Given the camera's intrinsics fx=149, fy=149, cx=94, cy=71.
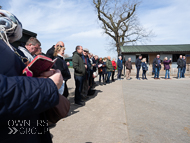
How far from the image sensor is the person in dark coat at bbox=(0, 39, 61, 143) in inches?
30.7

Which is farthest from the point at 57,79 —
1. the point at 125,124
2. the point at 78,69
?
the point at 78,69

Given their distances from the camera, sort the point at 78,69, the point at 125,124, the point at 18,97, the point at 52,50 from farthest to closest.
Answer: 1. the point at 78,69
2. the point at 52,50
3. the point at 125,124
4. the point at 18,97

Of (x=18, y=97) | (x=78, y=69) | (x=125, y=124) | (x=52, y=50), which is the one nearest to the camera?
(x=18, y=97)

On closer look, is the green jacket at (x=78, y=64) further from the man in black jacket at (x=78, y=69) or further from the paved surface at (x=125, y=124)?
the paved surface at (x=125, y=124)

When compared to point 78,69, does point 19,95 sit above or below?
below

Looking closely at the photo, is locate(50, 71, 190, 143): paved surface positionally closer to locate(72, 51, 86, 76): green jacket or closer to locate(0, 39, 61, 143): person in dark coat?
locate(72, 51, 86, 76): green jacket

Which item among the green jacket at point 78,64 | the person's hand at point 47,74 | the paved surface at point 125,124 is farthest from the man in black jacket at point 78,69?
the person's hand at point 47,74

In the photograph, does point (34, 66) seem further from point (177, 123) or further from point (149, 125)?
point (177, 123)

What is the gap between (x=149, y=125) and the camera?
11.5ft

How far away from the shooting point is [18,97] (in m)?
0.80

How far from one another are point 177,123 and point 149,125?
729 millimetres

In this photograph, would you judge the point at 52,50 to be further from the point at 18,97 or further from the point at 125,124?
the point at 18,97

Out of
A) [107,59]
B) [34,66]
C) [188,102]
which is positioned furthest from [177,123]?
[107,59]

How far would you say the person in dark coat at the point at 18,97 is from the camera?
0.78 m
